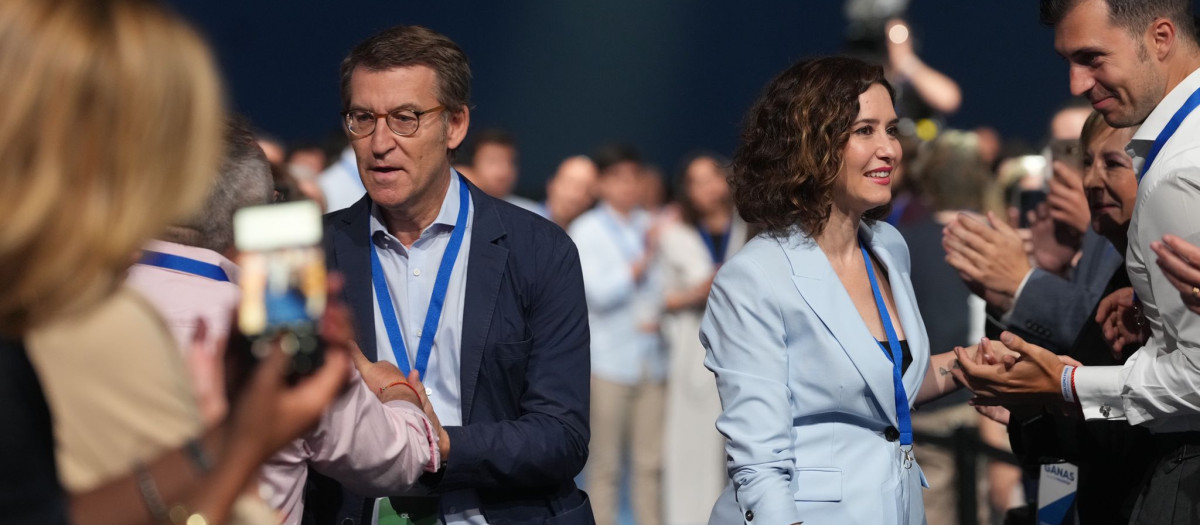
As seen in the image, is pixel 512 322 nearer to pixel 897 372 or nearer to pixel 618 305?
pixel 897 372

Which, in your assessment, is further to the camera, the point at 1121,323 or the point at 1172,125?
the point at 1121,323

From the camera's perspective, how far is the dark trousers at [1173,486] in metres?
2.55

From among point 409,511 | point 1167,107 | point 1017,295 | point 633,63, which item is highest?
point 633,63

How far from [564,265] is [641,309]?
475 cm

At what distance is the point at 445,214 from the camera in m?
2.97

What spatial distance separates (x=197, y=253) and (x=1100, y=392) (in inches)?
74.5

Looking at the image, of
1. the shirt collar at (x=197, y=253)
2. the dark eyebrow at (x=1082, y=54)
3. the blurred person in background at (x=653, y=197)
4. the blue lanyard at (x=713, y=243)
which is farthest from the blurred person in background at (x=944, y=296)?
the blurred person in background at (x=653, y=197)

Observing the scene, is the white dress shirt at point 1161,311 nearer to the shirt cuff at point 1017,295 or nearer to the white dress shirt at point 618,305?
the shirt cuff at point 1017,295

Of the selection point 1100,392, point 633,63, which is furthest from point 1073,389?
point 633,63

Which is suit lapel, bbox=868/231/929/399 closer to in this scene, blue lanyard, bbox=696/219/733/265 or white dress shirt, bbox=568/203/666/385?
white dress shirt, bbox=568/203/666/385

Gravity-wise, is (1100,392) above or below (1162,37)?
below

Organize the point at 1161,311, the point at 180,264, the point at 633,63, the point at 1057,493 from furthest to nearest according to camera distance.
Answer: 1. the point at 633,63
2. the point at 1057,493
3. the point at 1161,311
4. the point at 180,264

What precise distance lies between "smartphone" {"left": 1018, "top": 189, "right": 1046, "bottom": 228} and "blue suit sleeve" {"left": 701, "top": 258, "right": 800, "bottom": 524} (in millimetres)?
1851

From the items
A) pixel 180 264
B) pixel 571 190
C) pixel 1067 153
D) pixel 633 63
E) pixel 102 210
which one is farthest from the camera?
pixel 633 63
